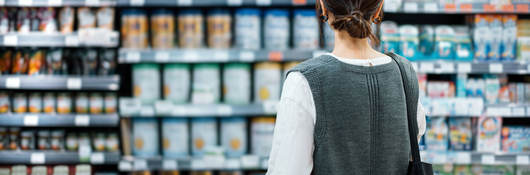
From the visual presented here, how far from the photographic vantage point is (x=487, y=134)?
2918 mm

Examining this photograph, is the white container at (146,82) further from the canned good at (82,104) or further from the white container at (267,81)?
the white container at (267,81)

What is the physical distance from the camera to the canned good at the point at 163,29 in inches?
111

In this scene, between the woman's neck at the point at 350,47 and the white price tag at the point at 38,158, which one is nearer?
the woman's neck at the point at 350,47

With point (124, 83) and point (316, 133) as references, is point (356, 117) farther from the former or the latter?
point (124, 83)

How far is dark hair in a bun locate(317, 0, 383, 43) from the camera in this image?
3.26 feet

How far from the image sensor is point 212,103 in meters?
2.82

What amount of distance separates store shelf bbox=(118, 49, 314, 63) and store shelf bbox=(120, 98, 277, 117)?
0.30m

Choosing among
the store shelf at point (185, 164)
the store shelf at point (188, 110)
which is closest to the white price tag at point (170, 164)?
the store shelf at point (185, 164)

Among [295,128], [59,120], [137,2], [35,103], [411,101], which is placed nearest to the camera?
[295,128]

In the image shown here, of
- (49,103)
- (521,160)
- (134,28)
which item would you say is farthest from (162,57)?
(521,160)

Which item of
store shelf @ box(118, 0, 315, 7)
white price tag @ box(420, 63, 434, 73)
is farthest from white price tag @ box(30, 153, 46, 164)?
white price tag @ box(420, 63, 434, 73)

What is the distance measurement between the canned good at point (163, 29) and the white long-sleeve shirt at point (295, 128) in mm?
2003

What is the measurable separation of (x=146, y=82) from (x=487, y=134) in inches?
94.9

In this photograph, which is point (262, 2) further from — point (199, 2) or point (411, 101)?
point (411, 101)
